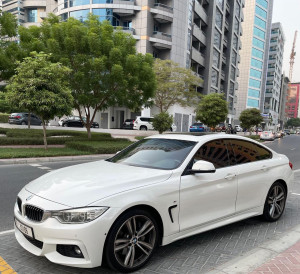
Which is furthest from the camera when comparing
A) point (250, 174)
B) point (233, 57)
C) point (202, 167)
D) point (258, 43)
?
point (258, 43)

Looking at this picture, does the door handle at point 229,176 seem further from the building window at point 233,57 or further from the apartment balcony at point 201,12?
the building window at point 233,57

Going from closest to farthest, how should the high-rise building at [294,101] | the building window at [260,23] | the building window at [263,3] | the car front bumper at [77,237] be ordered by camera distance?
the car front bumper at [77,237]
the building window at [263,3]
the building window at [260,23]
the high-rise building at [294,101]

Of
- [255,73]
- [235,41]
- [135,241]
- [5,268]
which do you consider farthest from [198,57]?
[5,268]

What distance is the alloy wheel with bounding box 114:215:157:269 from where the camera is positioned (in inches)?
119

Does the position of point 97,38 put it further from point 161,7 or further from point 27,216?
point 161,7

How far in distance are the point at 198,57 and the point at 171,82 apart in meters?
17.6

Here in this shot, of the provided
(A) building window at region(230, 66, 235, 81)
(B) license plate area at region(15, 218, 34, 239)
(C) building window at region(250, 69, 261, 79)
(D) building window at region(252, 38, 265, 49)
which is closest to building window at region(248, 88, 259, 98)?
(C) building window at region(250, 69, 261, 79)

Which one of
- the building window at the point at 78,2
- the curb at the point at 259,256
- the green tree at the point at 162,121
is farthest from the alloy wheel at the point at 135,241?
the building window at the point at 78,2

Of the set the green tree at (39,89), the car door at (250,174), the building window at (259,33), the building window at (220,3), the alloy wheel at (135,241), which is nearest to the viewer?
the alloy wheel at (135,241)

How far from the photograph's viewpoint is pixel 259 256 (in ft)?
11.2

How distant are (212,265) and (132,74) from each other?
15116 mm

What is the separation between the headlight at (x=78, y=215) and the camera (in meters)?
2.79

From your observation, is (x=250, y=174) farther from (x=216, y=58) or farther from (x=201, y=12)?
(x=216, y=58)

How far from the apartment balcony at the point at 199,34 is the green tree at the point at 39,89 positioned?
3657 centimetres
